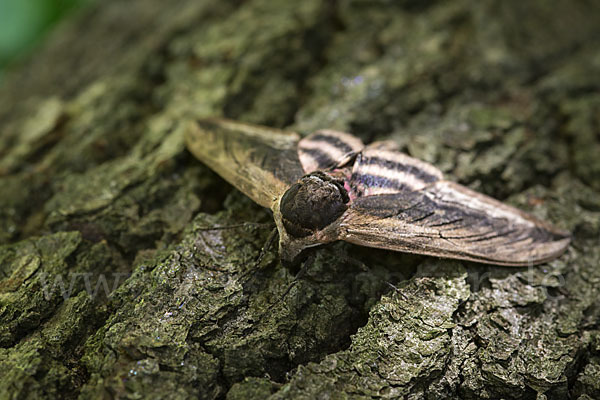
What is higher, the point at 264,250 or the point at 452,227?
the point at 264,250

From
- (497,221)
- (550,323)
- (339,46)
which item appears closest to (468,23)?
(339,46)

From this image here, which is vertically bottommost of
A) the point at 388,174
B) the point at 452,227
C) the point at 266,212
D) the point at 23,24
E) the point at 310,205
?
the point at 452,227

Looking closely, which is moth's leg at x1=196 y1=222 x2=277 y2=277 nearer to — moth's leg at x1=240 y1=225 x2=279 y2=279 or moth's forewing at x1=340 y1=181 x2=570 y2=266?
moth's leg at x1=240 y1=225 x2=279 y2=279

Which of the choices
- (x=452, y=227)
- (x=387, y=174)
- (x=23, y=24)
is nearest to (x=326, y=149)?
(x=387, y=174)

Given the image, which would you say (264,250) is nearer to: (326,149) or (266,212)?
(266,212)

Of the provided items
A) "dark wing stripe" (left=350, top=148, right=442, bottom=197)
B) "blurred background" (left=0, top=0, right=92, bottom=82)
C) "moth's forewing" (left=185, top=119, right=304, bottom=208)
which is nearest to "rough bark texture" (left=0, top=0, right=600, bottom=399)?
"moth's forewing" (left=185, top=119, right=304, bottom=208)

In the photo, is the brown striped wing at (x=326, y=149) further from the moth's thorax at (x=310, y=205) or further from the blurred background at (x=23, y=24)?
the blurred background at (x=23, y=24)

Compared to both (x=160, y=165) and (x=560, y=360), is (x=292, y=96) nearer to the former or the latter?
(x=160, y=165)
